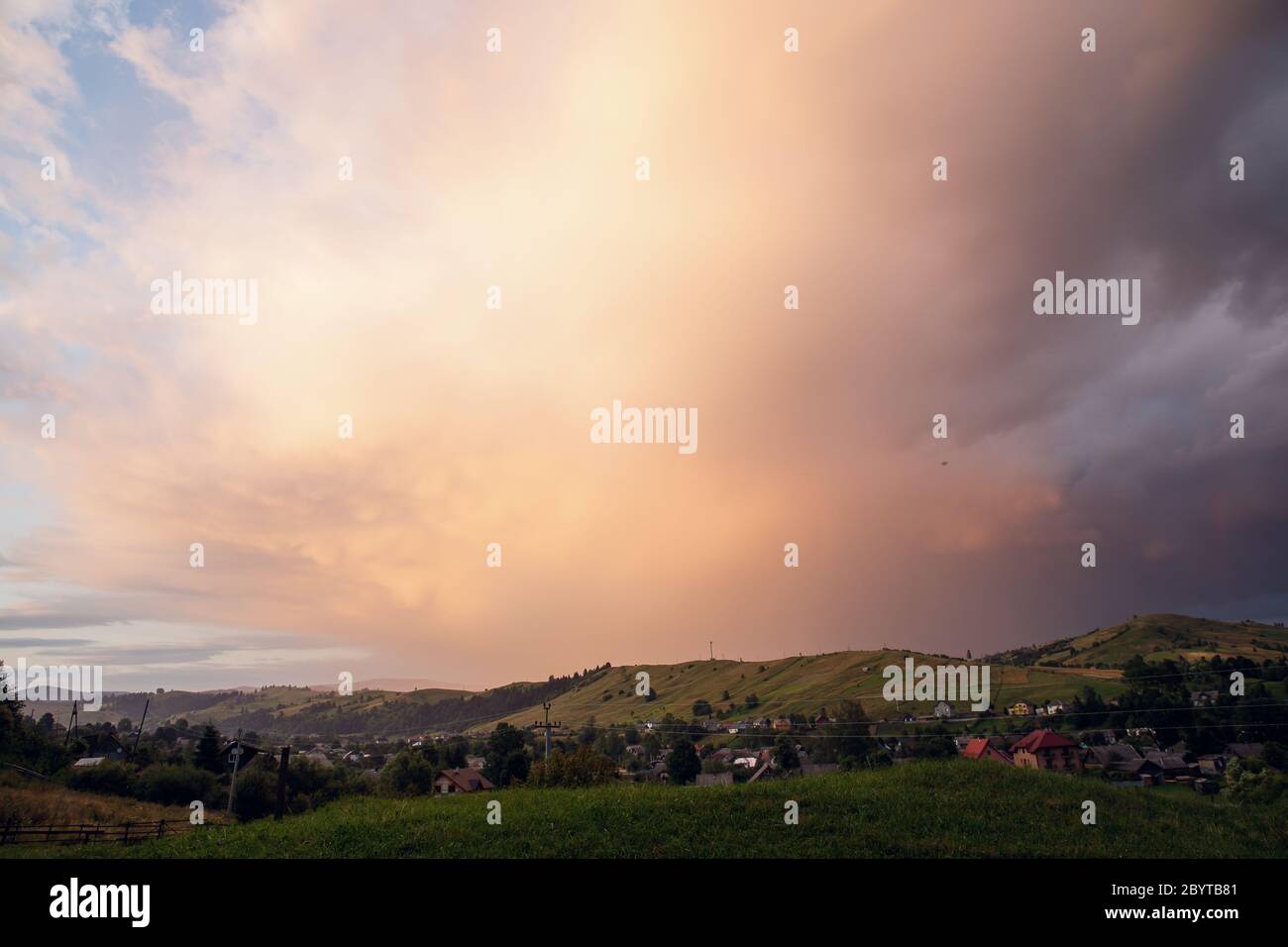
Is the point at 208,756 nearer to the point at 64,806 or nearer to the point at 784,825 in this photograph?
the point at 64,806

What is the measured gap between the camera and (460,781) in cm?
6644

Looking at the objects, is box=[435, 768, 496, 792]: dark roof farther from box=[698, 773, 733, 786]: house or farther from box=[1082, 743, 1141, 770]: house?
box=[1082, 743, 1141, 770]: house

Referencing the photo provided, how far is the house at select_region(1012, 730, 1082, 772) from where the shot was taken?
7219 centimetres

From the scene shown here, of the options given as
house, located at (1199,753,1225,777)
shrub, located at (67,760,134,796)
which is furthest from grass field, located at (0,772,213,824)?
house, located at (1199,753,1225,777)

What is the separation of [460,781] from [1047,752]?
61185mm

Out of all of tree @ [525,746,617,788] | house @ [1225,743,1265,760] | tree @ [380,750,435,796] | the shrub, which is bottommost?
house @ [1225,743,1265,760]

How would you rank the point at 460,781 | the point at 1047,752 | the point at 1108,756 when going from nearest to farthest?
the point at 460,781
the point at 1047,752
the point at 1108,756

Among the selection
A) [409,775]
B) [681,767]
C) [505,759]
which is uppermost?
[505,759]

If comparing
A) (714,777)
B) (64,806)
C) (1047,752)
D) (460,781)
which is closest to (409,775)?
(460,781)

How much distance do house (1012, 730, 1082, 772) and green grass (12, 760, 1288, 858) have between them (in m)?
46.3

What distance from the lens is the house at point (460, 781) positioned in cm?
6253

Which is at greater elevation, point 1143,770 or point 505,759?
point 505,759
